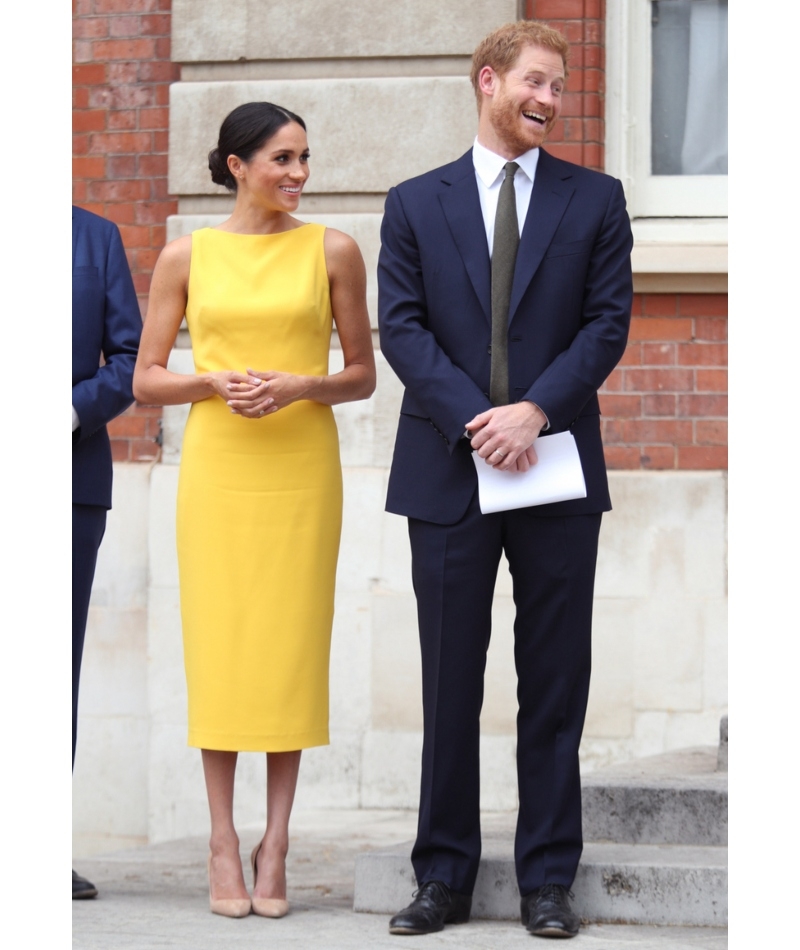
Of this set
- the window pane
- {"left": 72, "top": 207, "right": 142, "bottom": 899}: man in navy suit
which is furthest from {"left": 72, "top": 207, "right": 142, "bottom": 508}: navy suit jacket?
the window pane

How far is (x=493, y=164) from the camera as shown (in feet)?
11.8

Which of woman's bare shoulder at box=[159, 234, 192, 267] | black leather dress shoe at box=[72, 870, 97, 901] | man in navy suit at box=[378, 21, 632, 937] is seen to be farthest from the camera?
black leather dress shoe at box=[72, 870, 97, 901]

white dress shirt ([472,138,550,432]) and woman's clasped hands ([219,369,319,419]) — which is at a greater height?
white dress shirt ([472,138,550,432])

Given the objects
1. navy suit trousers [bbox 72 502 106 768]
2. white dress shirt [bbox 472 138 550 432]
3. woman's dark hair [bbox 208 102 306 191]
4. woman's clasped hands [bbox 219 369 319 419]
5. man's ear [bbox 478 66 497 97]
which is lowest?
navy suit trousers [bbox 72 502 106 768]

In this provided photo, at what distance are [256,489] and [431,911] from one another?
1103mm

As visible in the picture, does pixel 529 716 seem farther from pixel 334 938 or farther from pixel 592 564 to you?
pixel 334 938

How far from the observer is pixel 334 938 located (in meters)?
3.45

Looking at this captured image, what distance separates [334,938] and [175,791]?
268 cm

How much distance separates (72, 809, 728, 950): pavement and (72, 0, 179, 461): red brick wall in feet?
6.49

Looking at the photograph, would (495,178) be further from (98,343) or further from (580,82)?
(580,82)

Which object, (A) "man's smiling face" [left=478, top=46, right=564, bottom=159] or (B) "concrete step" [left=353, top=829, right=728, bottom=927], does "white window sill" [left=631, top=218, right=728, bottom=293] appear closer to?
(A) "man's smiling face" [left=478, top=46, right=564, bottom=159]

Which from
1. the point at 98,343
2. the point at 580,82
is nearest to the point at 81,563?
the point at 98,343

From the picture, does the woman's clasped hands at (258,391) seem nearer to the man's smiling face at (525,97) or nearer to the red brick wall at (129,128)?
the man's smiling face at (525,97)

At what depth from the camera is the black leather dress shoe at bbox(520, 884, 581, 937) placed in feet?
11.2
